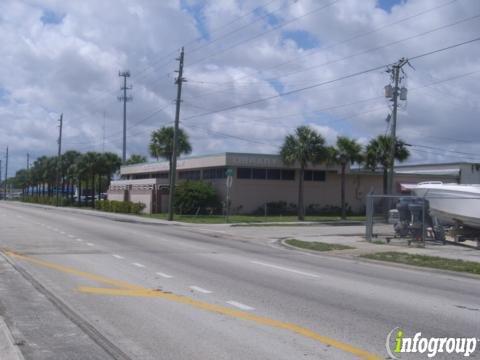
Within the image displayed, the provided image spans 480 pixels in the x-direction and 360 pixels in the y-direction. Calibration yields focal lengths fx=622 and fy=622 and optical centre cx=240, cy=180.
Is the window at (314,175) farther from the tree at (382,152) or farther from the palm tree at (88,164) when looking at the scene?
the palm tree at (88,164)

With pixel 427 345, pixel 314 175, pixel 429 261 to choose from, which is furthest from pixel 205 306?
pixel 314 175

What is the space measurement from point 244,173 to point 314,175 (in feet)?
22.5

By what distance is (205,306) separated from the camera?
31.8ft

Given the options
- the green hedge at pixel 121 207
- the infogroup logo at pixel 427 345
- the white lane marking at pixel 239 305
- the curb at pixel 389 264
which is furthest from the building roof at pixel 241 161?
the infogroup logo at pixel 427 345

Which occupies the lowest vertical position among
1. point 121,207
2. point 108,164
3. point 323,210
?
point 121,207

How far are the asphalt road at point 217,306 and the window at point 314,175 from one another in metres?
34.9

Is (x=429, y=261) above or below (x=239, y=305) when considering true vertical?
above

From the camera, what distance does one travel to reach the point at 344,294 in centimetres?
1137

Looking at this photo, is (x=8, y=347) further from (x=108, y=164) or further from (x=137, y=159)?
(x=137, y=159)

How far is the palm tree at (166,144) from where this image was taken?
195 ft

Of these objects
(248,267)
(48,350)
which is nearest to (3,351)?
(48,350)

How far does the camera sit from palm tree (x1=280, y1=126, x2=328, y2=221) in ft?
151

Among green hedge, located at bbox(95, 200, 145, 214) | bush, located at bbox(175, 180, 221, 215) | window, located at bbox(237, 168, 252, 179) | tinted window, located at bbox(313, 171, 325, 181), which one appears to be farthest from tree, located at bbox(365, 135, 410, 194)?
green hedge, located at bbox(95, 200, 145, 214)

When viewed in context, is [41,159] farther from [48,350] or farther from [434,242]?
[48,350]
